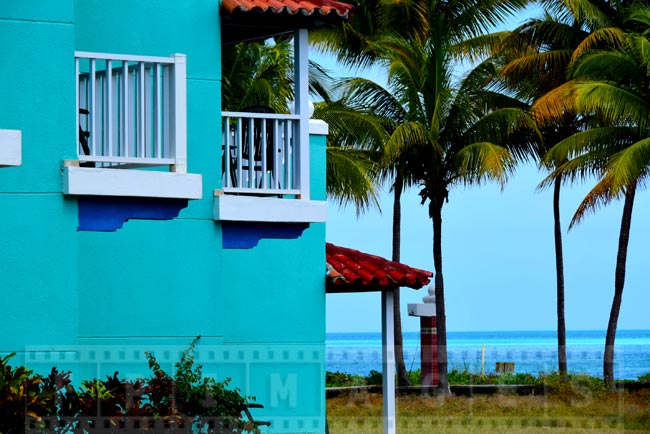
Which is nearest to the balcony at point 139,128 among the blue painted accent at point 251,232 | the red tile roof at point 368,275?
the blue painted accent at point 251,232

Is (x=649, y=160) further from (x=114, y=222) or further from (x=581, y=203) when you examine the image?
(x=114, y=222)

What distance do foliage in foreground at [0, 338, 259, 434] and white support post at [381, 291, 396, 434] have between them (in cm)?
520

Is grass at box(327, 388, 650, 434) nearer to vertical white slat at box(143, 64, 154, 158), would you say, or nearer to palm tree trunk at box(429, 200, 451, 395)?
palm tree trunk at box(429, 200, 451, 395)

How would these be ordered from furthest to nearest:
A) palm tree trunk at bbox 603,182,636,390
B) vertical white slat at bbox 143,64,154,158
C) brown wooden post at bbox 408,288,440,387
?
brown wooden post at bbox 408,288,440,387 < palm tree trunk at bbox 603,182,636,390 < vertical white slat at bbox 143,64,154,158

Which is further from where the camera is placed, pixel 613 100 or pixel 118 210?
pixel 613 100

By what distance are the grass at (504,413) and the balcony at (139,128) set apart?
1026cm

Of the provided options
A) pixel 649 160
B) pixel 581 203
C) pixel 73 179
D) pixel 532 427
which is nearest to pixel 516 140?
pixel 581 203

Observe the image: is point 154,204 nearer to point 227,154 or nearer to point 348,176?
point 227,154

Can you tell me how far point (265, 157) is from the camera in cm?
1381

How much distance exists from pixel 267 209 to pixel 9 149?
3.82 meters

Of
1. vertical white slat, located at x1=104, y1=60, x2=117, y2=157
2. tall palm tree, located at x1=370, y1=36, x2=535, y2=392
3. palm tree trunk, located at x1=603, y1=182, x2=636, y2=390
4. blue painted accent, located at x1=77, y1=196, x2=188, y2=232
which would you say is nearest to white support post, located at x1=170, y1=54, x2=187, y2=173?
blue painted accent, located at x1=77, y1=196, x2=188, y2=232

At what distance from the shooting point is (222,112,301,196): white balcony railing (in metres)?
13.8

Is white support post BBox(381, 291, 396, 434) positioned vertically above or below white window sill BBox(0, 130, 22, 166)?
below

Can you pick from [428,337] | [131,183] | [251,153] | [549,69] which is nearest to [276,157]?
[251,153]
